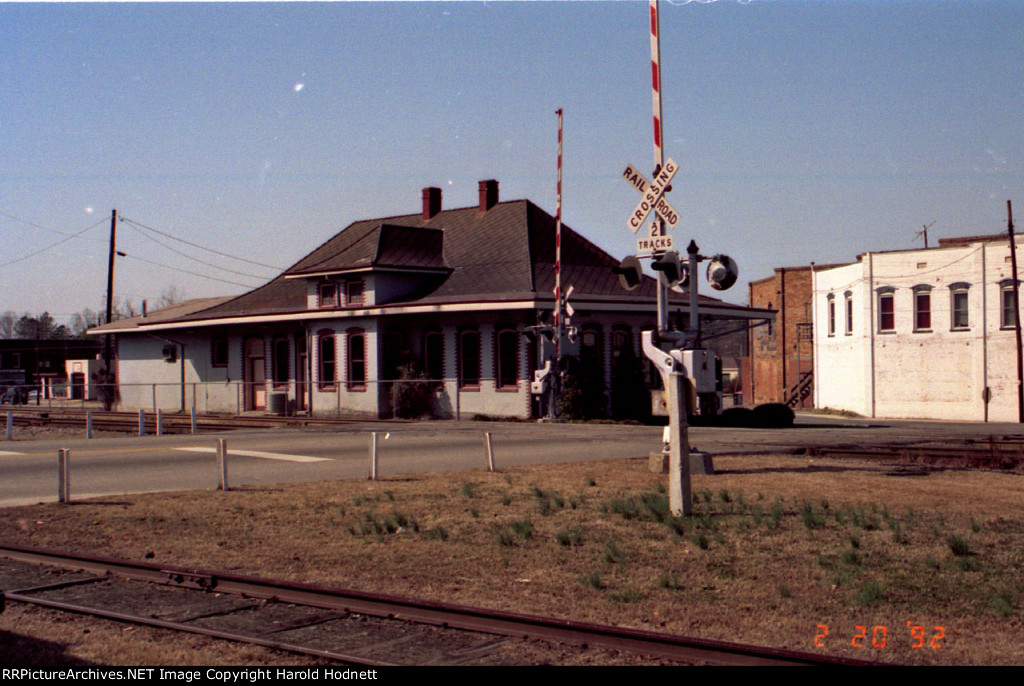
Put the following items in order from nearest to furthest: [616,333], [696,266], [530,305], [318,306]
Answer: [696,266] < [530,305] < [616,333] < [318,306]

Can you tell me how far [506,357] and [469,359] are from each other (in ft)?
5.82

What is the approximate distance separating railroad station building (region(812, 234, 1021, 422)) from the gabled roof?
10319mm

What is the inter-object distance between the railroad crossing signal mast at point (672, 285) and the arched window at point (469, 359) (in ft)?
76.9

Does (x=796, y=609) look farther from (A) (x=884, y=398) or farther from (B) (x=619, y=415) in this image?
(A) (x=884, y=398)

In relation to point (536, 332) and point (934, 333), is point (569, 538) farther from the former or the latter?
point (934, 333)

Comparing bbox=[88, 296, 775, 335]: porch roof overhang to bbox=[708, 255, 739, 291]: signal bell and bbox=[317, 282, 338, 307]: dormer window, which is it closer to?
bbox=[317, 282, 338, 307]: dormer window

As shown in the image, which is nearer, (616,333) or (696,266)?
(696,266)

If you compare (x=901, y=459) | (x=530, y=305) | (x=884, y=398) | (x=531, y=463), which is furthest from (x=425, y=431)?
(x=884, y=398)

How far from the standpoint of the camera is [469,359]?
37.6m

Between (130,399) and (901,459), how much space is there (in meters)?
41.9

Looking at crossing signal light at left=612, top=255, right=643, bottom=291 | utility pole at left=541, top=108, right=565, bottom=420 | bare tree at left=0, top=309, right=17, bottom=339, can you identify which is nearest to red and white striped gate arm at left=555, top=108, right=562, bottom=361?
utility pole at left=541, top=108, right=565, bottom=420

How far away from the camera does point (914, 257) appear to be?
4559cm

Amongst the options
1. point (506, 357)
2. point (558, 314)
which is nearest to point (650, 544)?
point (558, 314)

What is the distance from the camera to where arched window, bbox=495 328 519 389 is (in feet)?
119
